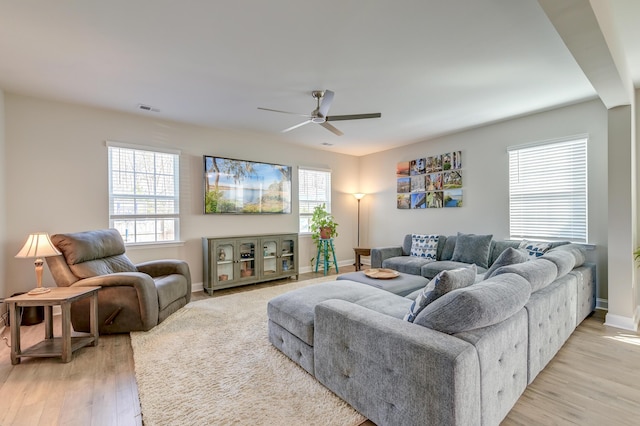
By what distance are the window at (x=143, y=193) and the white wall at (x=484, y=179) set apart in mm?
4126

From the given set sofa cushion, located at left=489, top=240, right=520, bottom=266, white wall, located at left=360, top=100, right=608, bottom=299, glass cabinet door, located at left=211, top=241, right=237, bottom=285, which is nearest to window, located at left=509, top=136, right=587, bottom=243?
white wall, located at left=360, top=100, right=608, bottom=299

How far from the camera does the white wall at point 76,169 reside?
3.40m

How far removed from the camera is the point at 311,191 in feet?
20.3

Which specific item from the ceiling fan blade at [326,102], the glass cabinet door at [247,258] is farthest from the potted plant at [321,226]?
the ceiling fan blade at [326,102]

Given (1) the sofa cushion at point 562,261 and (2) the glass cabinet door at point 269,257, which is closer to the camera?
(1) the sofa cushion at point 562,261

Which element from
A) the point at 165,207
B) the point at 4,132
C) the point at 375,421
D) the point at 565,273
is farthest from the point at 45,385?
the point at 565,273

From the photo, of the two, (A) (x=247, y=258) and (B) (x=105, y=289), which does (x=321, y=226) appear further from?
(B) (x=105, y=289)

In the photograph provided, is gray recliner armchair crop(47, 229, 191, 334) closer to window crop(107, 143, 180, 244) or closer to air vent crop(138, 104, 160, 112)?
window crop(107, 143, 180, 244)

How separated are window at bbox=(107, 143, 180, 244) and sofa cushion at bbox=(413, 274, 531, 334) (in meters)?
4.07

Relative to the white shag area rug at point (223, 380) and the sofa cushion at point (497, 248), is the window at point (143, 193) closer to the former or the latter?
the white shag area rug at point (223, 380)

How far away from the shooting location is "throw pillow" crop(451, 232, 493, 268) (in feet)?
13.8

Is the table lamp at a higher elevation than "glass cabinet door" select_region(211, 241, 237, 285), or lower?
higher

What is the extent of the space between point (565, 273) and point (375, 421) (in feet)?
7.34

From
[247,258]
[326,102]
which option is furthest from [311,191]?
[326,102]
